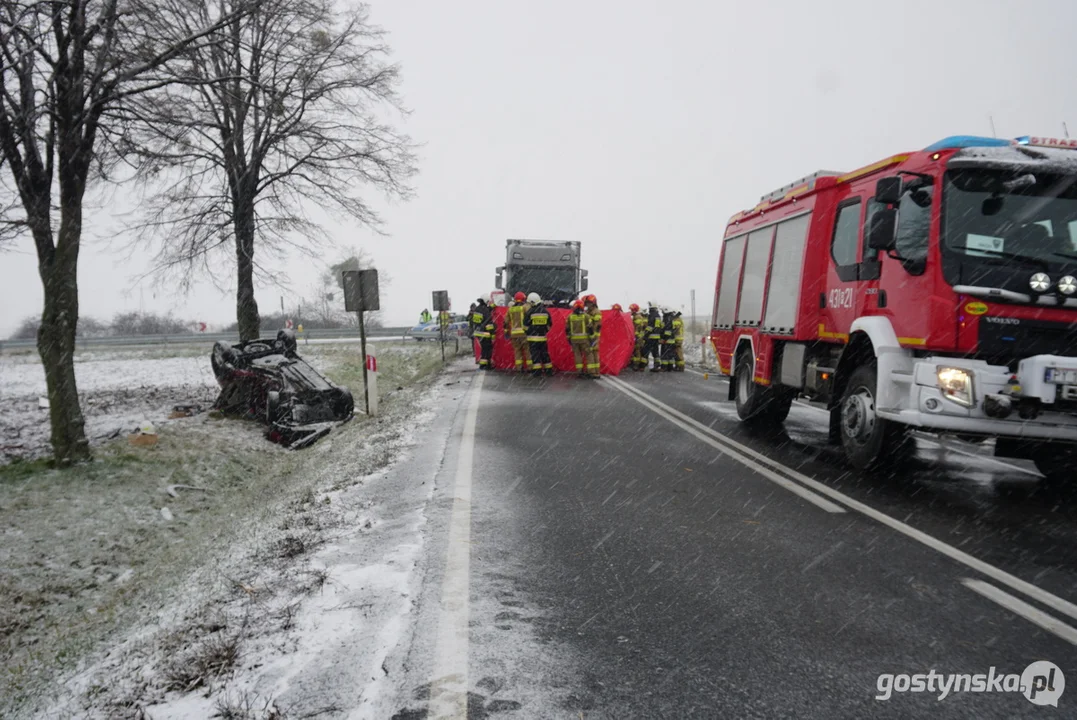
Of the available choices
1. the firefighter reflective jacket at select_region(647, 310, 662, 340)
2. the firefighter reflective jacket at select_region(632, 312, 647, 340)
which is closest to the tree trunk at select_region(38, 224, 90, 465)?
the firefighter reflective jacket at select_region(647, 310, 662, 340)

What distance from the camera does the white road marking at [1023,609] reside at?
3564mm

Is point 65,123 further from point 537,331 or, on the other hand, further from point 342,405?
point 537,331

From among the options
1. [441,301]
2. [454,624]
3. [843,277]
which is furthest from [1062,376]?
[441,301]

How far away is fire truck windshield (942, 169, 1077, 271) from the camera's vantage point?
612 centimetres

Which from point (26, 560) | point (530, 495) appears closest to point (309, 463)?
point (26, 560)

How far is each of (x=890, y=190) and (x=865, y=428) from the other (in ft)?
7.19

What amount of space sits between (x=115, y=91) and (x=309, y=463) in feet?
17.7

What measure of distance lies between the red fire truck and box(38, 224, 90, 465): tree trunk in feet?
31.0

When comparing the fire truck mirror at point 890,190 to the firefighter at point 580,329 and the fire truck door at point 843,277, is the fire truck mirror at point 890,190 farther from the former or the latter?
the firefighter at point 580,329

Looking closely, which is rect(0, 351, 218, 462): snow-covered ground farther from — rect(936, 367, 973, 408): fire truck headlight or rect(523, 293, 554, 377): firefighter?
rect(936, 367, 973, 408): fire truck headlight

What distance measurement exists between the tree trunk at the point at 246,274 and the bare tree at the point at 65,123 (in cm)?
888

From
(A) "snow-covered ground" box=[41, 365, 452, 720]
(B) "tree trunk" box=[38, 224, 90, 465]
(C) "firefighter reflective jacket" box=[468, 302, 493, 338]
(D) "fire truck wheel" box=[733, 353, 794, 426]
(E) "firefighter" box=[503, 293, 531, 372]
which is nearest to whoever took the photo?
(A) "snow-covered ground" box=[41, 365, 452, 720]

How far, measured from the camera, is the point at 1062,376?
5648 millimetres

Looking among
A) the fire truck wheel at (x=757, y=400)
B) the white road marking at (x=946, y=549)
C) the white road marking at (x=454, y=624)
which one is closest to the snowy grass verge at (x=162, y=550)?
the white road marking at (x=454, y=624)
